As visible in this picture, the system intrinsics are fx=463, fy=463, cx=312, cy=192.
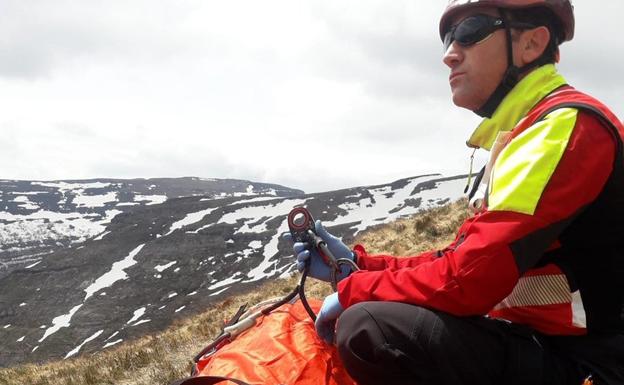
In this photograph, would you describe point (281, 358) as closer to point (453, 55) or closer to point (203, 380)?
point (203, 380)

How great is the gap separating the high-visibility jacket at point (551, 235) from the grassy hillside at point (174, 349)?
14.6 ft

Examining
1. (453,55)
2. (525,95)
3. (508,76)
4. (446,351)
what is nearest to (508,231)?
(446,351)

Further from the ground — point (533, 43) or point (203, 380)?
point (533, 43)

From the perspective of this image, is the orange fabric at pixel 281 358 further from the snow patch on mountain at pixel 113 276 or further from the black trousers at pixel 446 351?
the snow patch on mountain at pixel 113 276

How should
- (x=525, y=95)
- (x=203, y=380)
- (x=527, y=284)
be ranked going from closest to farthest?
(x=527, y=284) → (x=525, y=95) → (x=203, y=380)

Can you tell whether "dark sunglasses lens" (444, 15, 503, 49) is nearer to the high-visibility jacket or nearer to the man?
the man

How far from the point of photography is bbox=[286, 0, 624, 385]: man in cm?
195

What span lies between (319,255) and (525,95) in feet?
5.57

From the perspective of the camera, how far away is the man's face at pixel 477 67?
8.82 feet

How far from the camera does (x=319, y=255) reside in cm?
334

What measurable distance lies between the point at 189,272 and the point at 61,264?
20.5 m

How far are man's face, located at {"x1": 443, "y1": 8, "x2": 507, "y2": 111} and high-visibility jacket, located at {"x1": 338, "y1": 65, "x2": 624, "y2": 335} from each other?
53 centimetres

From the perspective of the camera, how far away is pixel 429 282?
2.14 m

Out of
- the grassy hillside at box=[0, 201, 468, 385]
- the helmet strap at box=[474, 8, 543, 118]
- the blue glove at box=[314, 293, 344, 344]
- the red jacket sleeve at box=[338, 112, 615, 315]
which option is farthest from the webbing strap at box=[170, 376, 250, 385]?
the grassy hillside at box=[0, 201, 468, 385]
